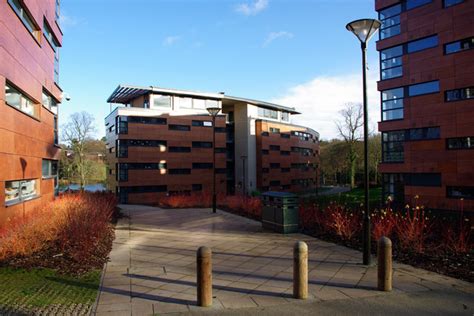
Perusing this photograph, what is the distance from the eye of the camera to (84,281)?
6125 mm

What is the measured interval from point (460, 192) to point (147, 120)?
2975cm

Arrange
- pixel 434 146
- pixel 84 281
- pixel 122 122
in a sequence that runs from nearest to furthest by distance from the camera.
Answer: pixel 84 281, pixel 434 146, pixel 122 122

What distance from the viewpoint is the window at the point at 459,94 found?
18922mm

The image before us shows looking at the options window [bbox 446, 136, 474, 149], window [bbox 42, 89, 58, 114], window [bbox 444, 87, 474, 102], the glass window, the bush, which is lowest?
the bush

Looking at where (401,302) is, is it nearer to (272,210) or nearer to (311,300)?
(311,300)

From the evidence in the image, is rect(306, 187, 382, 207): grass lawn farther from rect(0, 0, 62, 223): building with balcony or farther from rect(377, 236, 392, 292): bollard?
rect(377, 236, 392, 292): bollard

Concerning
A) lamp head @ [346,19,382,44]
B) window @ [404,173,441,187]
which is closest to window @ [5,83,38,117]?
lamp head @ [346,19,382,44]

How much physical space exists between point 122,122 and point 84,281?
32935mm

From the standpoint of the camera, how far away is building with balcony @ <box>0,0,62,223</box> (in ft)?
33.1

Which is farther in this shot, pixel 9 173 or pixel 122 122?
pixel 122 122

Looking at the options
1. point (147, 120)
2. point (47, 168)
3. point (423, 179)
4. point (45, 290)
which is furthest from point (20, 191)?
point (147, 120)

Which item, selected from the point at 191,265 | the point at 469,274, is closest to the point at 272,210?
the point at 191,265

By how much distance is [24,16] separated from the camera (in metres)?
12.5

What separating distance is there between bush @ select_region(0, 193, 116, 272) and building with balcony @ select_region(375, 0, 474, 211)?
16.7 m
